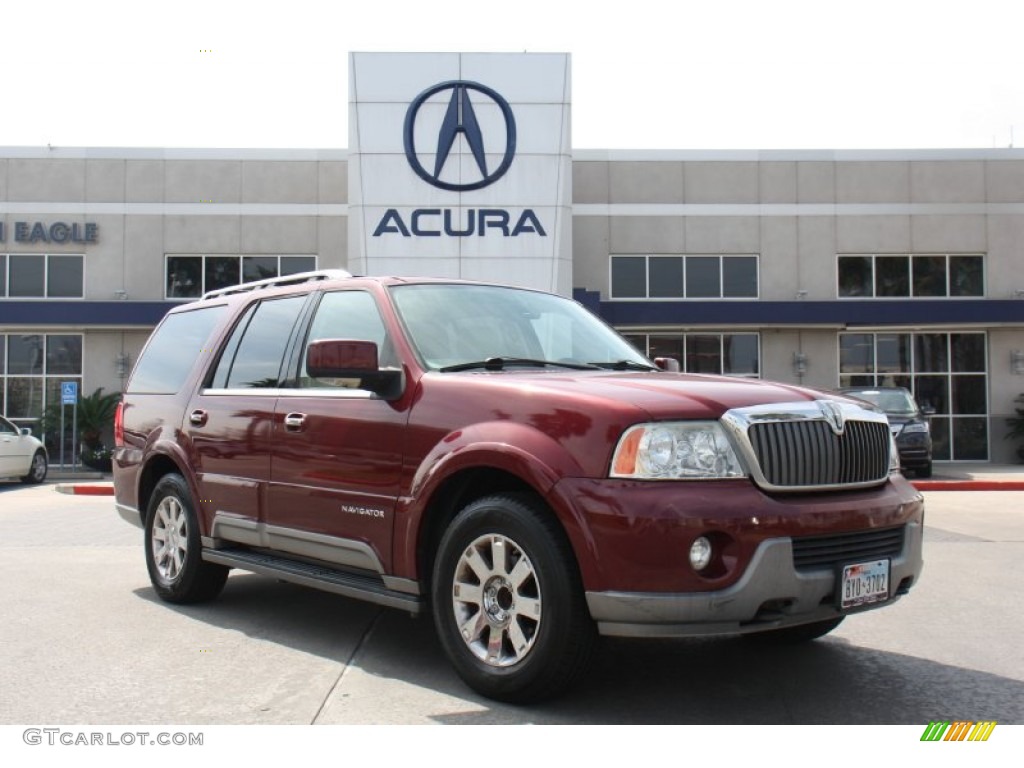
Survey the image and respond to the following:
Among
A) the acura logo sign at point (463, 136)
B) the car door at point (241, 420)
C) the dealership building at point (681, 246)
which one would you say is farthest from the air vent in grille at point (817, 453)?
the dealership building at point (681, 246)

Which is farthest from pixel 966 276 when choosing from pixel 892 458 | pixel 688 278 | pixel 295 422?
pixel 295 422

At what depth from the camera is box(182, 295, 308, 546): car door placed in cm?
570

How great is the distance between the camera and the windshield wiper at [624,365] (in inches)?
211

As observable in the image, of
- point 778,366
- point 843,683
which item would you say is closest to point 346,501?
point 843,683

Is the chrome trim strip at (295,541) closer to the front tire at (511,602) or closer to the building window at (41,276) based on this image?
the front tire at (511,602)

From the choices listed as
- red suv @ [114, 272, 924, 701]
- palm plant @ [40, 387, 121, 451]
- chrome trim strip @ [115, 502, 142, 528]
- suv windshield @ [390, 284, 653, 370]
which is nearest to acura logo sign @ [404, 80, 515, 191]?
palm plant @ [40, 387, 121, 451]

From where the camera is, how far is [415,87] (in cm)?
2394

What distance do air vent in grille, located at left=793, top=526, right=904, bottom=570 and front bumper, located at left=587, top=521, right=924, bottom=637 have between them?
0.20 feet

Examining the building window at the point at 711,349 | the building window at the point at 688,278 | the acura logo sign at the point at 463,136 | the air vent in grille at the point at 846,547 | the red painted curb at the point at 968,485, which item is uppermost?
the acura logo sign at the point at 463,136

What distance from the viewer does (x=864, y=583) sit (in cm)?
420

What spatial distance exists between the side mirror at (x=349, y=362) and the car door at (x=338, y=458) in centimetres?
14

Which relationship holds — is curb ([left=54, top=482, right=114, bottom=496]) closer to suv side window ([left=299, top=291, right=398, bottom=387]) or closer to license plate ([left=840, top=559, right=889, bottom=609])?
suv side window ([left=299, top=291, right=398, bottom=387])

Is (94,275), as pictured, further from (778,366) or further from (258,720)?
(258,720)

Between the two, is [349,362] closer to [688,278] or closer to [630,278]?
[630,278]
